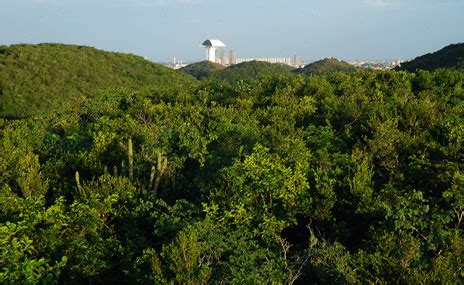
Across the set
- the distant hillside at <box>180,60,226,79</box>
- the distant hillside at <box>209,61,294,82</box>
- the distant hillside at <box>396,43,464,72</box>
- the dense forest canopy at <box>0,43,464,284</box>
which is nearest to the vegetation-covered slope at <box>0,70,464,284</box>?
the dense forest canopy at <box>0,43,464,284</box>

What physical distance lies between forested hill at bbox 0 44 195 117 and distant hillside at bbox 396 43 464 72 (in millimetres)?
25274

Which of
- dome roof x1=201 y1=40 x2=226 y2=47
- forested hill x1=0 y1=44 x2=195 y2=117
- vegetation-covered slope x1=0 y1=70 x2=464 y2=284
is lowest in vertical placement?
vegetation-covered slope x1=0 y1=70 x2=464 y2=284

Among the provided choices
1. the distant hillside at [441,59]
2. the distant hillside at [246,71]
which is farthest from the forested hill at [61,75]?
the distant hillside at [441,59]

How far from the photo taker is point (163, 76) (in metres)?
55.9

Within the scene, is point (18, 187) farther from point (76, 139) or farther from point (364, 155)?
point (364, 155)

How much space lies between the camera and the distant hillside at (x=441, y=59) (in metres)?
42.2

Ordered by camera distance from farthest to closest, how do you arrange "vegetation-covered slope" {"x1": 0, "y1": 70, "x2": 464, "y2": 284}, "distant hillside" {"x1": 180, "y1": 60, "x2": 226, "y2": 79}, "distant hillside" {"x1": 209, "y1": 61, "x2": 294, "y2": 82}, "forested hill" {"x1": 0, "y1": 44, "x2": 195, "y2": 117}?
"distant hillside" {"x1": 180, "y1": 60, "x2": 226, "y2": 79} → "distant hillside" {"x1": 209, "y1": 61, "x2": 294, "y2": 82} → "forested hill" {"x1": 0, "y1": 44, "x2": 195, "y2": 117} → "vegetation-covered slope" {"x1": 0, "y1": 70, "x2": 464, "y2": 284}

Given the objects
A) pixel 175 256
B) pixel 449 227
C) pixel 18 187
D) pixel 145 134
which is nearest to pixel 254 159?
pixel 175 256

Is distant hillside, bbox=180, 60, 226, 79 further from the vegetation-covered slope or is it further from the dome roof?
the vegetation-covered slope

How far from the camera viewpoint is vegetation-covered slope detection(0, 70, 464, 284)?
7754mm

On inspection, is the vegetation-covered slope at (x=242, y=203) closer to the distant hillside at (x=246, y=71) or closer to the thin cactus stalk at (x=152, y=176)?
the thin cactus stalk at (x=152, y=176)

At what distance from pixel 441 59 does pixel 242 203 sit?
1696 inches

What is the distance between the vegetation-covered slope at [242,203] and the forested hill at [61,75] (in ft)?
84.5

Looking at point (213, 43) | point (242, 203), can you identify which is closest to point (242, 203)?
point (242, 203)
